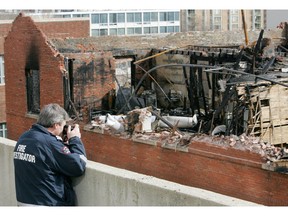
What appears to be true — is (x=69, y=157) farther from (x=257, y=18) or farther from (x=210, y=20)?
(x=210, y=20)

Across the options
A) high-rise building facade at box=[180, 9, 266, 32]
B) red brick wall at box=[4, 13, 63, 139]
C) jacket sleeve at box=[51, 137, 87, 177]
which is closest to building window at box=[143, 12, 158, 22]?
high-rise building facade at box=[180, 9, 266, 32]

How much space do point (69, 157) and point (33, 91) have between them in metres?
15.4

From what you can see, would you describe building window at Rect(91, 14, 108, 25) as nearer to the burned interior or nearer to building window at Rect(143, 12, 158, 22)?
building window at Rect(143, 12, 158, 22)

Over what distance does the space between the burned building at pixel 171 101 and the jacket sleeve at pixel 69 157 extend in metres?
6.83

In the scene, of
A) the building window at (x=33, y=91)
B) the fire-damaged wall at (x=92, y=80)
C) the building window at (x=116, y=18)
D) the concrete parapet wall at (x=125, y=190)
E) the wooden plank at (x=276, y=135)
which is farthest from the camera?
the building window at (x=116, y=18)

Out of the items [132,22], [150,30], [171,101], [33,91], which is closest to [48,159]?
[171,101]

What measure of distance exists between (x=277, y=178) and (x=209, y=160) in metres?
1.82

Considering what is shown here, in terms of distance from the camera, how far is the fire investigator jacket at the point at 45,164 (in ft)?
14.4

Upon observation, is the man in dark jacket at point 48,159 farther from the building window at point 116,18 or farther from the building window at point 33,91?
the building window at point 116,18

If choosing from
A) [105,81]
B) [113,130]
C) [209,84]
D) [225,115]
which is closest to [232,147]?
[225,115]

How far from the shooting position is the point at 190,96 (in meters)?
16.4

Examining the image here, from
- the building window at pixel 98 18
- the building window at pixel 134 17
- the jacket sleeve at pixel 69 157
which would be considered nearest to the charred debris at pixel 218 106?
the jacket sleeve at pixel 69 157

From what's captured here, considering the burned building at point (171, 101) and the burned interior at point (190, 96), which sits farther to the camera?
the burned interior at point (190, 96)

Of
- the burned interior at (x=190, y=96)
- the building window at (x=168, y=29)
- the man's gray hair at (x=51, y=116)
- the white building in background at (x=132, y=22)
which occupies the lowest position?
the burned interior at (x=190, y=96)
